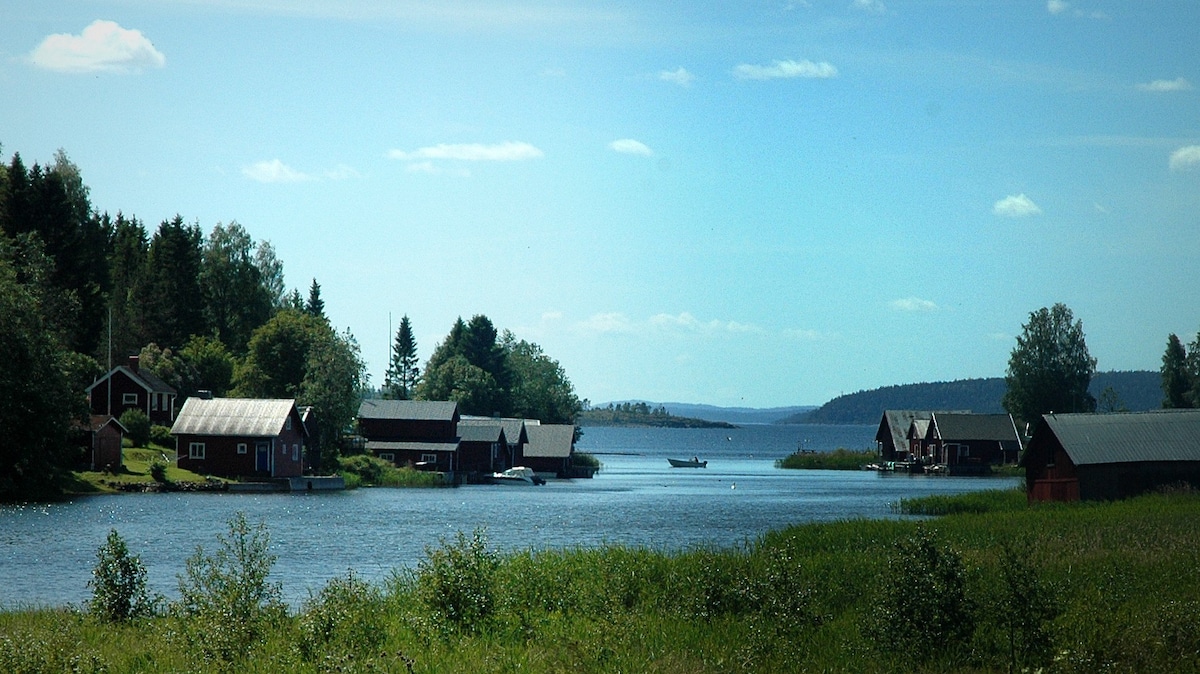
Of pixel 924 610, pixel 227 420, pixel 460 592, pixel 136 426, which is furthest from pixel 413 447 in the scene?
pixel 924 610

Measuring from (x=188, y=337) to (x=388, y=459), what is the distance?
1070 inches

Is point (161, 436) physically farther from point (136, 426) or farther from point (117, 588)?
point (117, 588)

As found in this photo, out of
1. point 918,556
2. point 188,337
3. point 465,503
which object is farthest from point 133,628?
point 188,337

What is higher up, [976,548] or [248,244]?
[248,244]

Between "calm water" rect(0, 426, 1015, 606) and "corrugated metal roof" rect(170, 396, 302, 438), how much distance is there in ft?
23.3

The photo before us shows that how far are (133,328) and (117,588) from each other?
328ft

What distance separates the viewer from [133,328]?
11581cm

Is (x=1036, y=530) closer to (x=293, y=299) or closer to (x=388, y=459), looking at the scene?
(x=388, y=459)

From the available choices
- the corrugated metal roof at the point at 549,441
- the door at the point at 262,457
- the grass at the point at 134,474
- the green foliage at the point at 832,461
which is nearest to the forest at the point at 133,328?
the grass at the point at 134,474

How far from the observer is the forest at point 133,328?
6506cm

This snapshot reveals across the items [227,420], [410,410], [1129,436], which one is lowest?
[1129,436]

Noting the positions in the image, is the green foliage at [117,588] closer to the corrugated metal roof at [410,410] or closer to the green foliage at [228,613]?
the green foliage at [228,613]

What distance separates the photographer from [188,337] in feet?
397

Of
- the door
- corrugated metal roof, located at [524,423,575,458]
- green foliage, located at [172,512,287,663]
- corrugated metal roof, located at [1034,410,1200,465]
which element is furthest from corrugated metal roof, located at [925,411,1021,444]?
green foliage, located at [172,512,287,663]
